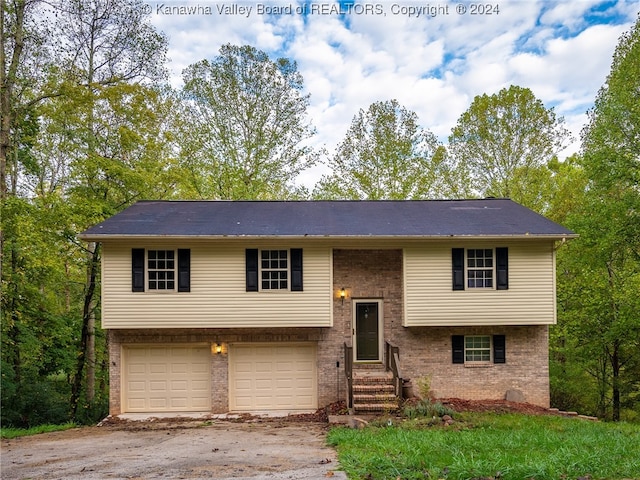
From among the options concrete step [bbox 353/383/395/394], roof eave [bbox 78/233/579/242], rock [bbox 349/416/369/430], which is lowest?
rock [bbox 349/416/369/430]

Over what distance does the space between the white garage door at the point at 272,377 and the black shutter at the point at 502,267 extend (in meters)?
5.76

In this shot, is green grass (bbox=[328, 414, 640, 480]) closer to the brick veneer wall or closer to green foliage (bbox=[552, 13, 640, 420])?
the brick veneer wall

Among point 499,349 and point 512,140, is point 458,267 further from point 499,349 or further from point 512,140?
point 512,140

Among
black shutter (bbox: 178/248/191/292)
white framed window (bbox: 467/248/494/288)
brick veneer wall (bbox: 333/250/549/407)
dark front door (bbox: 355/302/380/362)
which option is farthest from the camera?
dark front door (bbox: 355/302/380/362)

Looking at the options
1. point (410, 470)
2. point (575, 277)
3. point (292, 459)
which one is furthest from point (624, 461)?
point (575, 277)

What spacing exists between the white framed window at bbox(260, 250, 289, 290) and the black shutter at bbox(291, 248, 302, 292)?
0.53ft

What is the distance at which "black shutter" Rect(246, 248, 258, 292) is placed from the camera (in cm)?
1164

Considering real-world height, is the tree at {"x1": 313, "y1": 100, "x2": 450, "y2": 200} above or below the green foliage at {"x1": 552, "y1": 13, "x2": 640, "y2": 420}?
above

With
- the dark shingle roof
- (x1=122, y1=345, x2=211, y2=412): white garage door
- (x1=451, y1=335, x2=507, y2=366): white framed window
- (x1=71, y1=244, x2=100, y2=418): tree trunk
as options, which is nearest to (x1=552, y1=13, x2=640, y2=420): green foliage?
the dark shingle roof

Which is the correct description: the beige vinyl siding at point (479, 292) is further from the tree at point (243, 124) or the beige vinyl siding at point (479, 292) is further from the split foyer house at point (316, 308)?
the tree at point (243, 124)

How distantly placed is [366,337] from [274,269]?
138 inches

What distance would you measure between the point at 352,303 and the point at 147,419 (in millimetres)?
6539

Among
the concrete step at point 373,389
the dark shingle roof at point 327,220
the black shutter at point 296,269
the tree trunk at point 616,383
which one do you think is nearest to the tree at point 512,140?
the dark shingle roof at point 327,220

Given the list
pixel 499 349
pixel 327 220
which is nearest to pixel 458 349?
pixel 499 349
